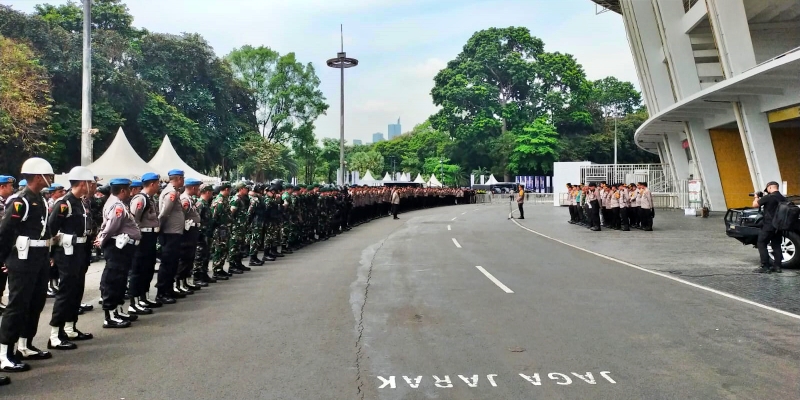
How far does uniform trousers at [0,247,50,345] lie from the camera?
5.80 m

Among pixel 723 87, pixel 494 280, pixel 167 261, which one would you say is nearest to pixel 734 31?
pixel 723 87

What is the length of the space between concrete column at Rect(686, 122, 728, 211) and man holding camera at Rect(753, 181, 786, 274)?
81.9 feet

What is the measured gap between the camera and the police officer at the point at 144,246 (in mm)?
8570

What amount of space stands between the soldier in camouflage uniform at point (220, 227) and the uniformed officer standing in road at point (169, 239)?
1640mm

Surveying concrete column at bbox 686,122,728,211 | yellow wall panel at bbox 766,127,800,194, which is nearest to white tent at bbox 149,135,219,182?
concrete column at bbox 686,122,728,211

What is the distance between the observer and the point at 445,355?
20.2ft

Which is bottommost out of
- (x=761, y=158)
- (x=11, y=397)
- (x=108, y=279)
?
(x=11, y=397)

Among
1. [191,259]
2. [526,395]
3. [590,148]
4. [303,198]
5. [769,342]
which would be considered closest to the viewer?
[526,395]

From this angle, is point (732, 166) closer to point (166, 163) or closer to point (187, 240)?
point (166, 163)

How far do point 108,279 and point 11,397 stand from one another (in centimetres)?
268

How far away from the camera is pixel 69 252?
21.9ft

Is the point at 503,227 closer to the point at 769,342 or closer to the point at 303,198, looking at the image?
the point at 303,198

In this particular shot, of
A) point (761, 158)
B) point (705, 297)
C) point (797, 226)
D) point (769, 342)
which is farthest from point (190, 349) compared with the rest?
point (761, 158)

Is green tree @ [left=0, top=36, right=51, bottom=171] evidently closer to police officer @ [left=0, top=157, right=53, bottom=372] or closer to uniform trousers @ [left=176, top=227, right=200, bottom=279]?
uniform trousers @ [left=176, top=227, right=200, bottom=279]
